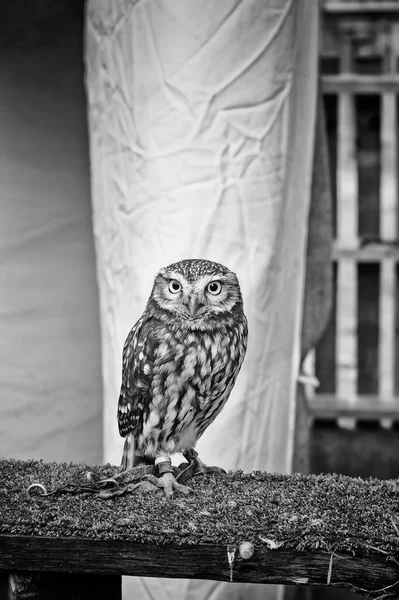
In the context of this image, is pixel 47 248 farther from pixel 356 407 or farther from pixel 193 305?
pixel 356 407

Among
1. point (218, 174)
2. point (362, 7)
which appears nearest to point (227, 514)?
point (218, 174)

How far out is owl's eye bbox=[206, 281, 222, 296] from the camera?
0.85 meters

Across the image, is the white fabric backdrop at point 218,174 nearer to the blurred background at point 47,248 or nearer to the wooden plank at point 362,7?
the blurred background at point 47,248

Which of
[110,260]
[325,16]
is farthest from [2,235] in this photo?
[325,16]

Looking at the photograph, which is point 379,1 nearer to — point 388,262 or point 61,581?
point 388,262

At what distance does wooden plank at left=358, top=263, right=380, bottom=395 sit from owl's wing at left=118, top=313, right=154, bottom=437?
1.71 m

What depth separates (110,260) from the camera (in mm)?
1452

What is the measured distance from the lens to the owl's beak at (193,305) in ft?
2.77

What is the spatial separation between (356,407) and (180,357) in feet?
5.46

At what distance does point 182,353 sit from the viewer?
34.8 inches

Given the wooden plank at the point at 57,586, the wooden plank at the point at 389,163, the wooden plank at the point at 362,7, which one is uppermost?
the wooden plank at the point at 362,7

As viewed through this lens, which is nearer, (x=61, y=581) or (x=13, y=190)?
(x=61, y=581)

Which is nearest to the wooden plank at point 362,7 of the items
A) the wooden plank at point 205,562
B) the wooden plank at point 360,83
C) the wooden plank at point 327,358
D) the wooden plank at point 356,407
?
the wooden plank at point 360,83

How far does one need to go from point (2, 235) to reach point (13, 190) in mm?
104
